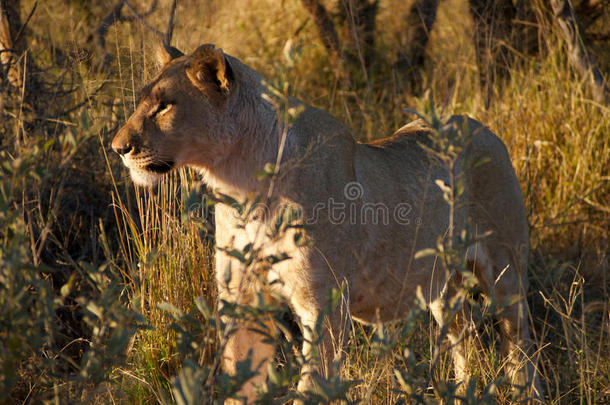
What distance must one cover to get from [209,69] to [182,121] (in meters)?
0.24

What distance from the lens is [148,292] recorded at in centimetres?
346

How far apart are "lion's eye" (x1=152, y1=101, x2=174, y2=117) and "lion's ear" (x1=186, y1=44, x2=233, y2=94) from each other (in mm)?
142

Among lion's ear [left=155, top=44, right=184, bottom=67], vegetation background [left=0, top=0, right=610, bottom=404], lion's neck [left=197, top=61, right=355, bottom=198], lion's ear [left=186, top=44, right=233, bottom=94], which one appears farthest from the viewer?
lion's ear [left=155, top=44, right=184, bottom=67]

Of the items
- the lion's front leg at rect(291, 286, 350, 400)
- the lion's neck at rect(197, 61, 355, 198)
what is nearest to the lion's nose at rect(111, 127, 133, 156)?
the lion's neck at rect(197, 61, 355, 198)

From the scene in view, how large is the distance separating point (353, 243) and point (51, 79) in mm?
3139

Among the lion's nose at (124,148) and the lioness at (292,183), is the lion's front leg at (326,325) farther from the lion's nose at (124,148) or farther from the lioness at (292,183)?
the lion's nose at (124,148)

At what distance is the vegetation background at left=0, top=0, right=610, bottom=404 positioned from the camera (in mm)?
1956

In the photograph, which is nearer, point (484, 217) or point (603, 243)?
point (484, 217)

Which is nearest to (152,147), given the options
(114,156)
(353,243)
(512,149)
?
(353,243)

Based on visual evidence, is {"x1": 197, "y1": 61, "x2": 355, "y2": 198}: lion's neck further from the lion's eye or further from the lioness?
the lion's eye

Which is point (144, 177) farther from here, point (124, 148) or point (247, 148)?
point (247, 148)

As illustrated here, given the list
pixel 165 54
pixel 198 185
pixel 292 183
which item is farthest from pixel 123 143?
pixel 198 185

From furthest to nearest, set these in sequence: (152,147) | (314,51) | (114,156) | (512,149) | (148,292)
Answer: (314,51) < (512,149) < (114,156) < (148,292) < (152,147)

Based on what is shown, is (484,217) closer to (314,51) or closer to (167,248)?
(167,248)
